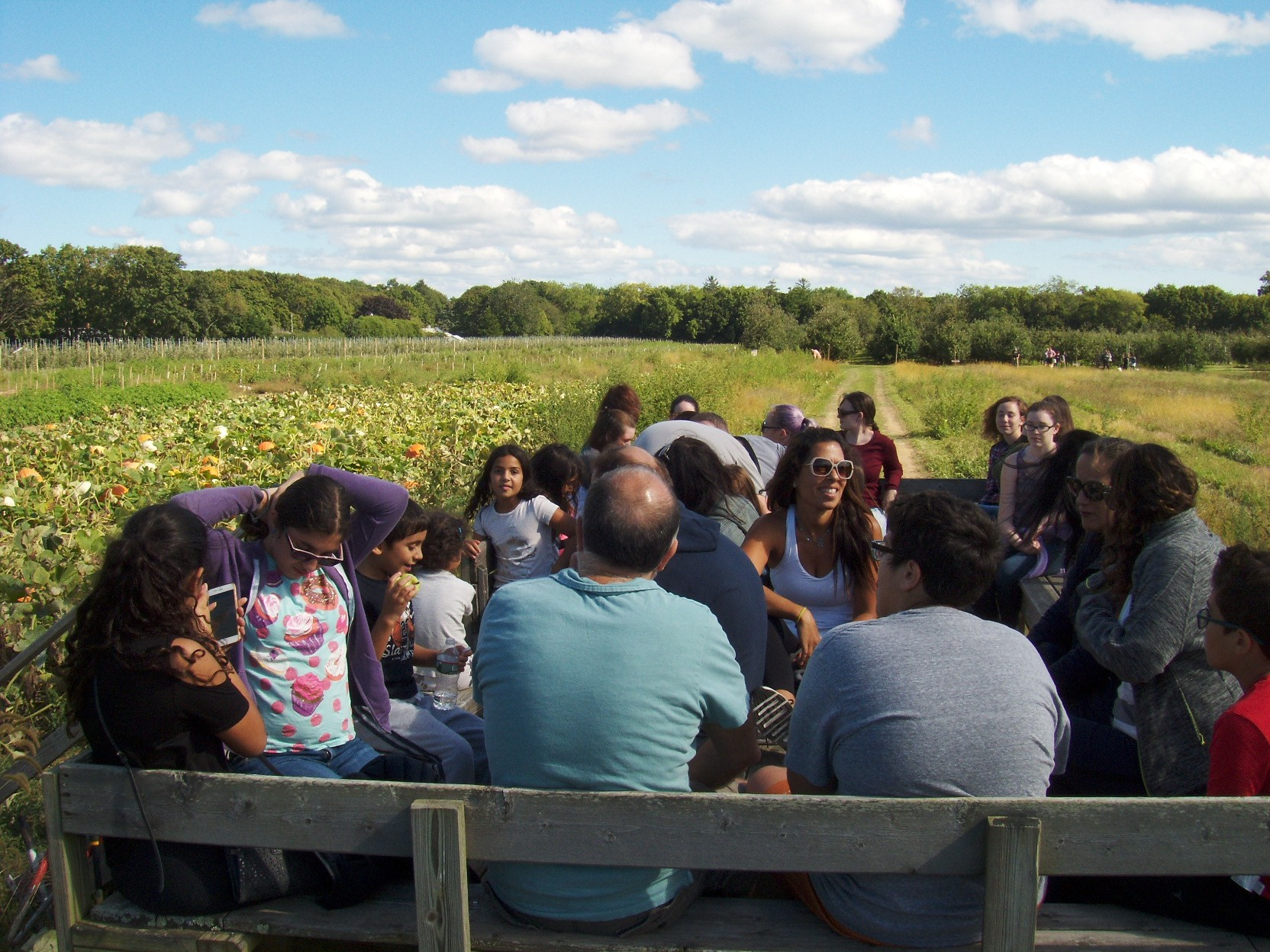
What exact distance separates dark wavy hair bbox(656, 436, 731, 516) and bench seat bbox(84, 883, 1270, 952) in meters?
2.19

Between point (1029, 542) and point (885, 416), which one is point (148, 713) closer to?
point (1029, 542)

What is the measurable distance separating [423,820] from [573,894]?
0.41m

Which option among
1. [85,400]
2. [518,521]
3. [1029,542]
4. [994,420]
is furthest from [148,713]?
[85,400]

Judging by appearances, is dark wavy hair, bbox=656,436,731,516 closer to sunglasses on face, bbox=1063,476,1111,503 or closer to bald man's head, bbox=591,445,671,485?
bald man's head, bbox=591,445,671,485

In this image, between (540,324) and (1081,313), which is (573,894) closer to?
(1081,313)

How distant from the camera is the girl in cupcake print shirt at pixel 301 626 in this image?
288 centimetres

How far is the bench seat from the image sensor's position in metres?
2.17

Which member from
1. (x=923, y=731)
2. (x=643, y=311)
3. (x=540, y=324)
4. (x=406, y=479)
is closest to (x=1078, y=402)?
(x=406, y=479)

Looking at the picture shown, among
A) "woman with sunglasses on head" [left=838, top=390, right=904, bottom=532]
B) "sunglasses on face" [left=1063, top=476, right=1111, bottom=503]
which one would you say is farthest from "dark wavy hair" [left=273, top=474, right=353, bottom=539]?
"woman with sunglasses on head" [left=838, top=390, right=904, bottom=532]

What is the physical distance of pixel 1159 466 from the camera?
315cm

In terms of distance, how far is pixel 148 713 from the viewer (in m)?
2.28

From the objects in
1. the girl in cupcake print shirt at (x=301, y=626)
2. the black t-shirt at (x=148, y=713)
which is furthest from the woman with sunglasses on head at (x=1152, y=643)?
the black t-shirt at (x=148, y=713)

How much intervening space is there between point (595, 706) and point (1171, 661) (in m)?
1.86

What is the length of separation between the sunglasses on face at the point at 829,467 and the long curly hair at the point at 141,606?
8.24ft
